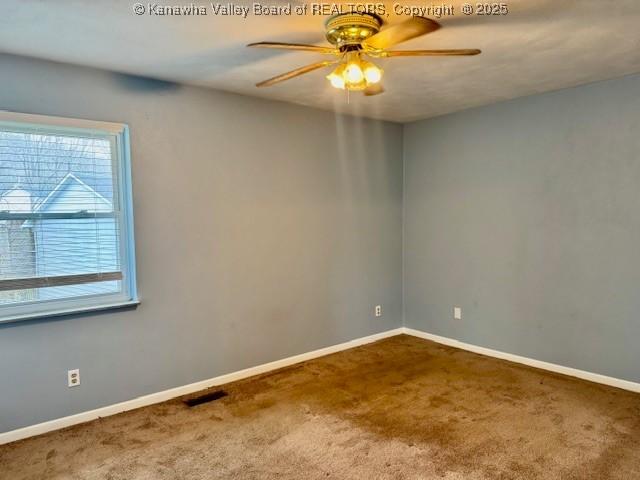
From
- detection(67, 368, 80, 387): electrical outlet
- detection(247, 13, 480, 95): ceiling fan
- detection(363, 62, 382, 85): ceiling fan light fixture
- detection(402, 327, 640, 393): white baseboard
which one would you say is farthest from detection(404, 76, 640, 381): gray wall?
detection(67, 368, 80, 387): electrical outlet

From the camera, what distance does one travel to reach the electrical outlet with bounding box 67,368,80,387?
2.93m

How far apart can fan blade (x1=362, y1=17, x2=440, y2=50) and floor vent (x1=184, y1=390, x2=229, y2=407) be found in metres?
2.67

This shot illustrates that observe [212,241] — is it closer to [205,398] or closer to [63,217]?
[63,217]

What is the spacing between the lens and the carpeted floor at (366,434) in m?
2.40

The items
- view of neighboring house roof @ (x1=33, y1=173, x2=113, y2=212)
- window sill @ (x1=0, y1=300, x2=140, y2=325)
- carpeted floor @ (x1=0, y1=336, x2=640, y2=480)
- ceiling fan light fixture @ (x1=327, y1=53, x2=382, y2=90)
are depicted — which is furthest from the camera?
view of neighboring house roof @ (x1=33, y1=173, x2=113, y2=212)

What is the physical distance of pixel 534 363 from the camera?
12.9 feet

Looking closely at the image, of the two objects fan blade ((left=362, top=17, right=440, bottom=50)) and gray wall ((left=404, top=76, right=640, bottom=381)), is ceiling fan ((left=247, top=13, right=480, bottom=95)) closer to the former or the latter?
fan blade ((left=362, top=17, right=440, bottom=50))

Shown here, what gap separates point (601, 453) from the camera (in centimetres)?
253

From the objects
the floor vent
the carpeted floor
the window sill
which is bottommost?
the carpeted floor

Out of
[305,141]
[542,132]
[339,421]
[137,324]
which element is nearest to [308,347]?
[339,421]

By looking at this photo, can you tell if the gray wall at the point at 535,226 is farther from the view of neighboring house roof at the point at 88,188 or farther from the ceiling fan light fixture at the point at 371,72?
the view of neighboring house roof at the point at 88,188

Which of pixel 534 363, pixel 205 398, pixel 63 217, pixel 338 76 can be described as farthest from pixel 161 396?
pixel 534 363

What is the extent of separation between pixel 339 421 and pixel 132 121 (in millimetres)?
2554

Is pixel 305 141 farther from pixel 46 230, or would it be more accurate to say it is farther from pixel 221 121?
pixel 46 230
